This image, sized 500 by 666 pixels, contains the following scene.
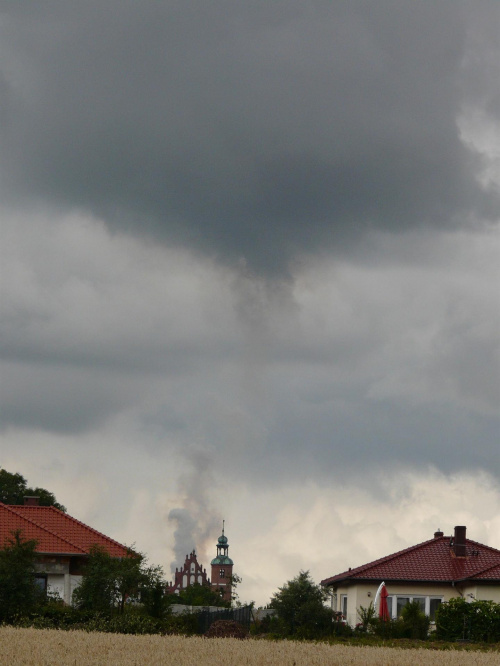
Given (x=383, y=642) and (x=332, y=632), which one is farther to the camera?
(x=332, y=632)

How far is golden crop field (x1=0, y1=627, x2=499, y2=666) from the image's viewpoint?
805 inches

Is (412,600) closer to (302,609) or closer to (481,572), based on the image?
(481,572)

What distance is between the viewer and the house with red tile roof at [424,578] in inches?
1874

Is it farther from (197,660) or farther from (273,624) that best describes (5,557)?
(197,660)

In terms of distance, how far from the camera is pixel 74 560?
4612cm

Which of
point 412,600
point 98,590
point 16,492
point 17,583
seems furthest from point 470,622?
point 16,492

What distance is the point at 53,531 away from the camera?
48312 mm

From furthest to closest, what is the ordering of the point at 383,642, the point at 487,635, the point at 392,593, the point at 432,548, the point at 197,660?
the point at 432,548, the point at 392,593, the point at 487,635, the point at 383,642, the point at 197,660

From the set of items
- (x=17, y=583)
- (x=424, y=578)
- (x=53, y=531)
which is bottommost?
(x=17, y=583)

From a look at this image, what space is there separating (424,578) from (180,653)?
96.8ft

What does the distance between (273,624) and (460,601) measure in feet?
Result: 24.2

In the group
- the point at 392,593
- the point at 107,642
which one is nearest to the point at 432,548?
the point at 392,593

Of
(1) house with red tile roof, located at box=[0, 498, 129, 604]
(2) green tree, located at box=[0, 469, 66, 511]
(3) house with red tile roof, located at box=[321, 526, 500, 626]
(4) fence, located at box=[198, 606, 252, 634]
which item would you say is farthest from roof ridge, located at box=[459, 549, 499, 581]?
(2) green tree, located at box=[0, 469, 66, 511]

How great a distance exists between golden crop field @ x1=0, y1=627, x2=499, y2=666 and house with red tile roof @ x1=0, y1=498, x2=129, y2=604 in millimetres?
17957
